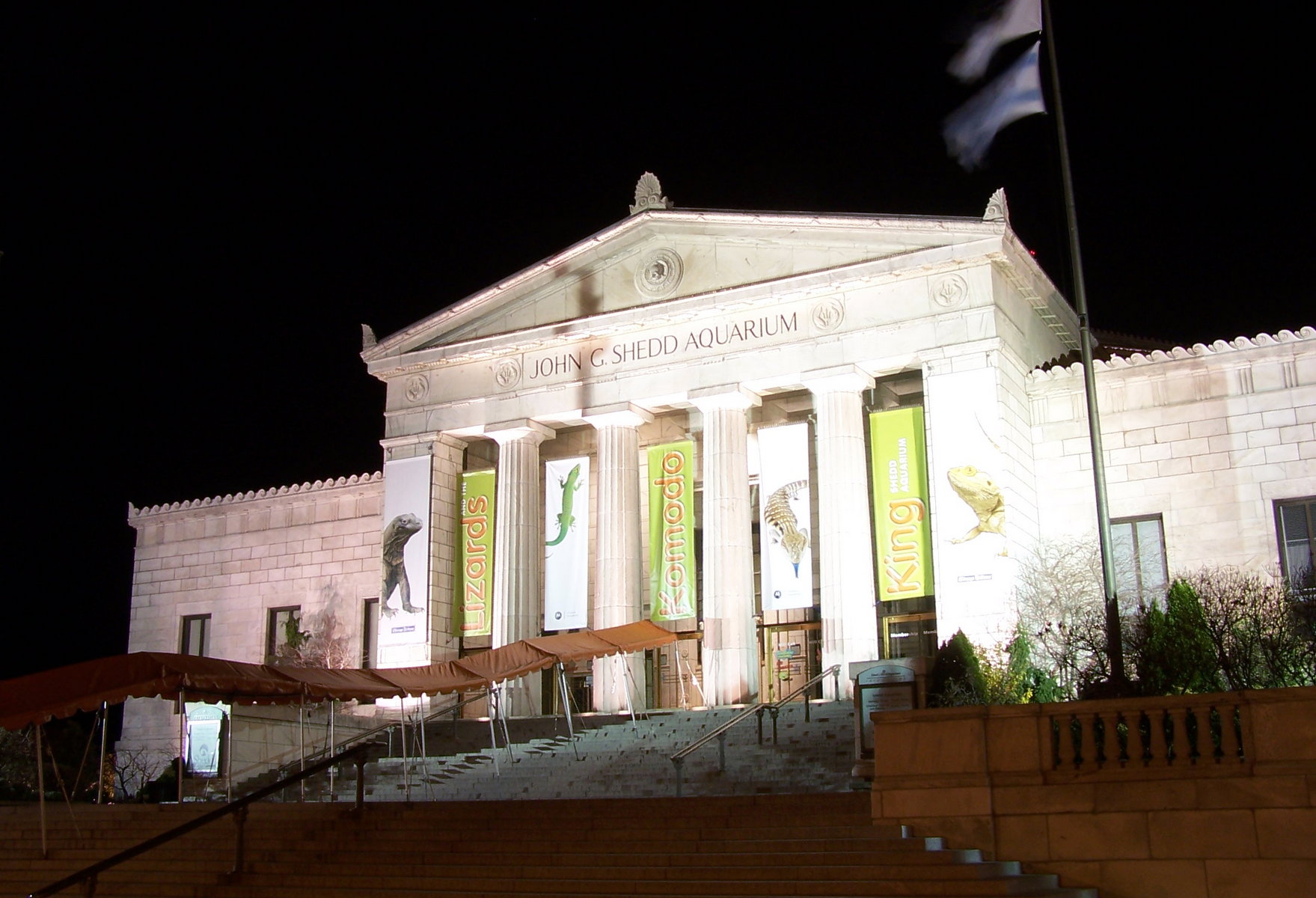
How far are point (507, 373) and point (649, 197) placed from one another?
5.66 m

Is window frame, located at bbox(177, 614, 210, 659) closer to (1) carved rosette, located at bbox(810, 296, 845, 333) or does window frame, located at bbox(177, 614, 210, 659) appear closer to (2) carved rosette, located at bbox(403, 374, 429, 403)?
(2) carved rosette, located at bbox(403, 374, 429, 403)

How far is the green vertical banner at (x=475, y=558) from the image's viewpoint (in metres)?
34.2

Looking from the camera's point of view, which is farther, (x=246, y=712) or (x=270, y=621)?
(x=270, y=621)

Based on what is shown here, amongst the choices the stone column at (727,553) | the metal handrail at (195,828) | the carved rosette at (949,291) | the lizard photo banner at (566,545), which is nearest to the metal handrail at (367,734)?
the lizard photo banner at (566,545)

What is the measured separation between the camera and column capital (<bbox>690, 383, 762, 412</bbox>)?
3155cm

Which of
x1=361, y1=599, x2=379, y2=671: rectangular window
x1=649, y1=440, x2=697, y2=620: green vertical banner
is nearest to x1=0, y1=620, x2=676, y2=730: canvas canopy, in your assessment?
x1=649, y1=440, x2=697, y2=620: green vertical banner

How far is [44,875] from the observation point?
18.9 metres

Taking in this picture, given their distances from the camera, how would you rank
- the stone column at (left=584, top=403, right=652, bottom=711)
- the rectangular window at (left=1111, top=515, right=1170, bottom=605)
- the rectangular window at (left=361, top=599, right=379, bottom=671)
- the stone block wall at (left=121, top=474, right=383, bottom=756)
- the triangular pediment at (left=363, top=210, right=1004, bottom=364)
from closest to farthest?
1. the rectangular window at (left=1111, top=515, right=1170, bottom=605)
2. the triangular pediment at (left=363, top=210, right=1004, bottom=364)
3. the stone column at (left=584, top=403, right=652, bottom=711)
4. the rectangular window at (left=361, top=599, right=379, bottom=671)
5. the stone block wall at (left=121, top=474, right=383, bottom=756)

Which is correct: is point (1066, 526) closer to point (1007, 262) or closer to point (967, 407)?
point (967, 407)

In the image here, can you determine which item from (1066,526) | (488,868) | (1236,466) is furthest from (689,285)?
(488,868)

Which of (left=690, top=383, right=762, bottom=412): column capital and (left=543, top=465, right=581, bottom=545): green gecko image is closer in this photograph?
(left=690, top=383, right=762, bottom=412): column capital

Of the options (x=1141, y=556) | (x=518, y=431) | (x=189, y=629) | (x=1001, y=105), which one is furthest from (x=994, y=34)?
(x=189, y=629)

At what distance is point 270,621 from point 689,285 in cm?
1632

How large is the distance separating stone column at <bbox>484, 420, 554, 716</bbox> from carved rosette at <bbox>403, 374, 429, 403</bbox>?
7.17 feet
